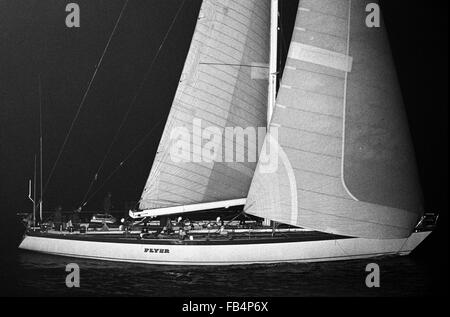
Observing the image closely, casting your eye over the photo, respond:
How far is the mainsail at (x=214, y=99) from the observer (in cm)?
2169

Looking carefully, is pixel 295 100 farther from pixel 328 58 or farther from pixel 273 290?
pixel 273 290

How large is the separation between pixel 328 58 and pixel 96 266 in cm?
889

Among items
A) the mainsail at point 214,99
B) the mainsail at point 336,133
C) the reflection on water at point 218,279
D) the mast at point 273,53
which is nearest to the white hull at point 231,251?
the reflection on water at point 218,279

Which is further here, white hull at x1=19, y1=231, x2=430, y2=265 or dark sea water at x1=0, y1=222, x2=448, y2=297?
white hull at x1=19, y1=231, x2=430, y2=265

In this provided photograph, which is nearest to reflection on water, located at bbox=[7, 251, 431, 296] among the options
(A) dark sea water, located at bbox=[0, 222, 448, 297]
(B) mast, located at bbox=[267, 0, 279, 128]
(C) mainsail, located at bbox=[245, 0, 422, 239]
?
(A) dark sea water, located at bbox=[0, 222, 448, 297]

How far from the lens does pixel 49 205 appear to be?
34.6 metres

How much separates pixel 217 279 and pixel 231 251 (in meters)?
1.65

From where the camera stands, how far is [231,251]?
2061 cm

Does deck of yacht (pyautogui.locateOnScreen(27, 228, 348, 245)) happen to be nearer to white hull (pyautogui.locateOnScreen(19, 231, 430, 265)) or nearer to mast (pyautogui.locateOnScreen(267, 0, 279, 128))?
white hull (pyautogui.locateOnScreen(19, 231, 430, 265))

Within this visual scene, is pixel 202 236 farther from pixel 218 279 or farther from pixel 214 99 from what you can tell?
pixel 214 99

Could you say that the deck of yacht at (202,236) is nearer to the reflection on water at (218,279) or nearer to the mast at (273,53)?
the reflection on water at (218,279)

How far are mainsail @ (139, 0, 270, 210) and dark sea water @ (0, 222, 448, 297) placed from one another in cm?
251

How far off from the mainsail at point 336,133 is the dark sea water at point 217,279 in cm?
141

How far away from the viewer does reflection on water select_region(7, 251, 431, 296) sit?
1773 centimetres
